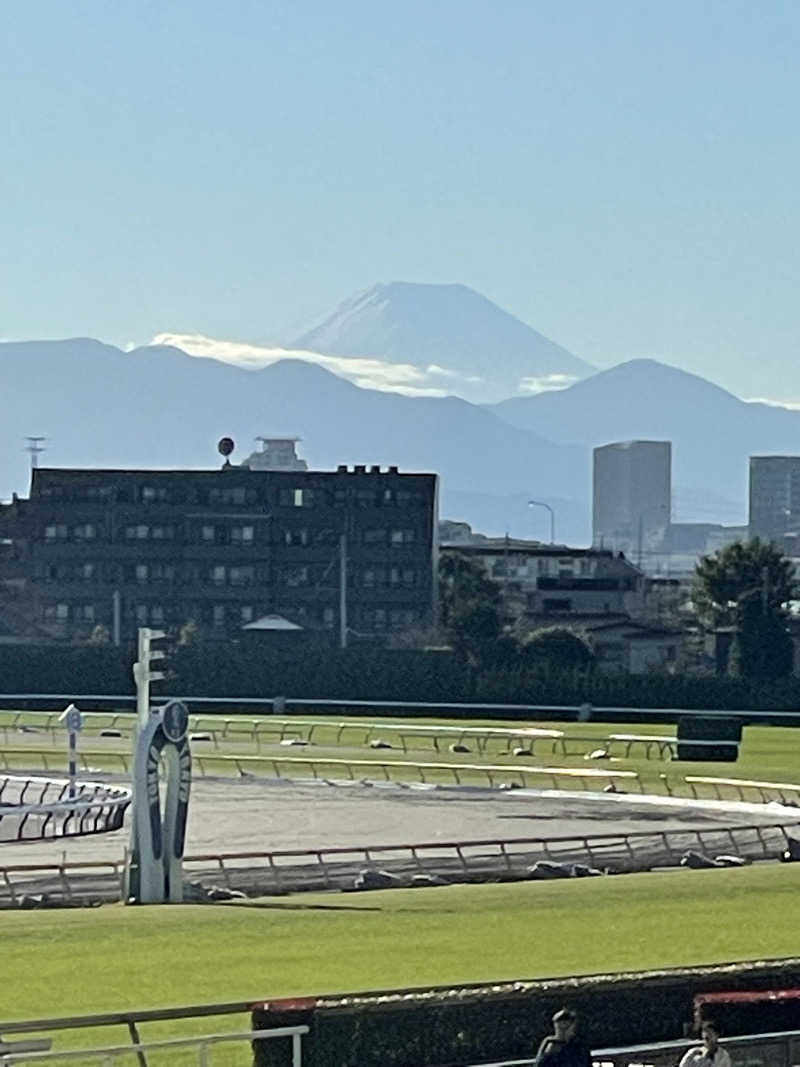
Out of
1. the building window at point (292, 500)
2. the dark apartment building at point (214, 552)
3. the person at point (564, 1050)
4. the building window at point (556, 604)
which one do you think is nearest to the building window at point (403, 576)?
the dark apartment building at point (214, 552)

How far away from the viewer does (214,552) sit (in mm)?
106375

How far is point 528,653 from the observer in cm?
8962

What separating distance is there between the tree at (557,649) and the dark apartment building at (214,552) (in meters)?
16.3

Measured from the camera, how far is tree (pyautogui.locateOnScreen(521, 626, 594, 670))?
8871 centimetres

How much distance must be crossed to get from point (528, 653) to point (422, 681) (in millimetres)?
9301

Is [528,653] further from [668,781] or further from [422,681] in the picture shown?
[668,781]

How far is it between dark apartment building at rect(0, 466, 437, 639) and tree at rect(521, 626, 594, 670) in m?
16.3

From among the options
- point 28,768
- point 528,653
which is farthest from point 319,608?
point 28,768

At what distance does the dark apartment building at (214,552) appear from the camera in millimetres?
105625

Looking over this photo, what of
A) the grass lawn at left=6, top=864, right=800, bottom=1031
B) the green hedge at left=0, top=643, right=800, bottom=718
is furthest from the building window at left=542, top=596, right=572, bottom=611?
the grass lawn at left=6, top=864, right=800, bottom=1031

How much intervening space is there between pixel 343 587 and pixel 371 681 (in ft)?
77.6

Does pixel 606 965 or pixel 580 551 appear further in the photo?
pixel 580 551

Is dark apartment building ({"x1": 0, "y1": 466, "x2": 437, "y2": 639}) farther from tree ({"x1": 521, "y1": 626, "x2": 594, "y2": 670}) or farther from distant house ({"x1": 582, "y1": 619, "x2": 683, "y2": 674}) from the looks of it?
tree ({"x1": 521, "y1": 626, "x2": 594, "y2": 670})

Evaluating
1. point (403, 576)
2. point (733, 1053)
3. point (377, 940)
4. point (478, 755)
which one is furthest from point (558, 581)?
point (733, 1053)
